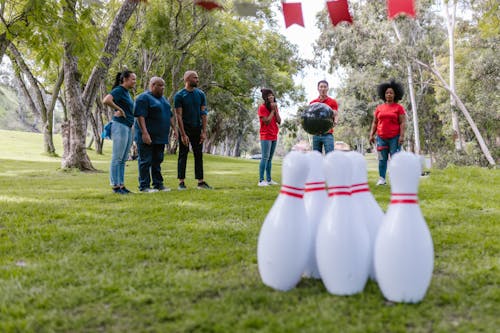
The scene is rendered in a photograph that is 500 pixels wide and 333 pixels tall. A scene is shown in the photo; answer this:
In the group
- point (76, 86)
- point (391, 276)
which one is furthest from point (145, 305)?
point (76, 86)

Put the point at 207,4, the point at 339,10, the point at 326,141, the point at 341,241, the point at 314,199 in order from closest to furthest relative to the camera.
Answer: the point at 341,241
the point at 314,199
the point at 339,10
the point at 207,4
the point at 326,141

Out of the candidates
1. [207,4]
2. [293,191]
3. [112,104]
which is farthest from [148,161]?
[293,191]

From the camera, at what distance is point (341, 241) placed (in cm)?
224

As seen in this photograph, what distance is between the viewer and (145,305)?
2199 mm

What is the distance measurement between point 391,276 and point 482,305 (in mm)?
464

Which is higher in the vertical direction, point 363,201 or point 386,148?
point 386,148

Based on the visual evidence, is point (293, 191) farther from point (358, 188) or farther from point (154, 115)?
point (154, 115)

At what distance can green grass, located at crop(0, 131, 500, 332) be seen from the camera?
1.98 metres

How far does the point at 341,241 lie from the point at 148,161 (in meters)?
5.20

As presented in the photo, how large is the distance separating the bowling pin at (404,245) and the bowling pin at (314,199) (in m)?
0.37

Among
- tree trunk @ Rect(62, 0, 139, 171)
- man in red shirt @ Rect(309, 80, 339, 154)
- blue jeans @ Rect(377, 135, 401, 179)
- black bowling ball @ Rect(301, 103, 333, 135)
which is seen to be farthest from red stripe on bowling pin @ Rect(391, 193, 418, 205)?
tree trunk @ Rect(62, 0, 139, 171)

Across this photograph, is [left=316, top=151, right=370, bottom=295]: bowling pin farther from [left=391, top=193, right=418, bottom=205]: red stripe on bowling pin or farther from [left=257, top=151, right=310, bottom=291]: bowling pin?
[left=391, top=193, right=418, bottom=205]: red stripe on bowling pin

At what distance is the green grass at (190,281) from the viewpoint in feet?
6.51

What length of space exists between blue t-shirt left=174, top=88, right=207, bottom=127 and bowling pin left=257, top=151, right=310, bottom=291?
4805mm
